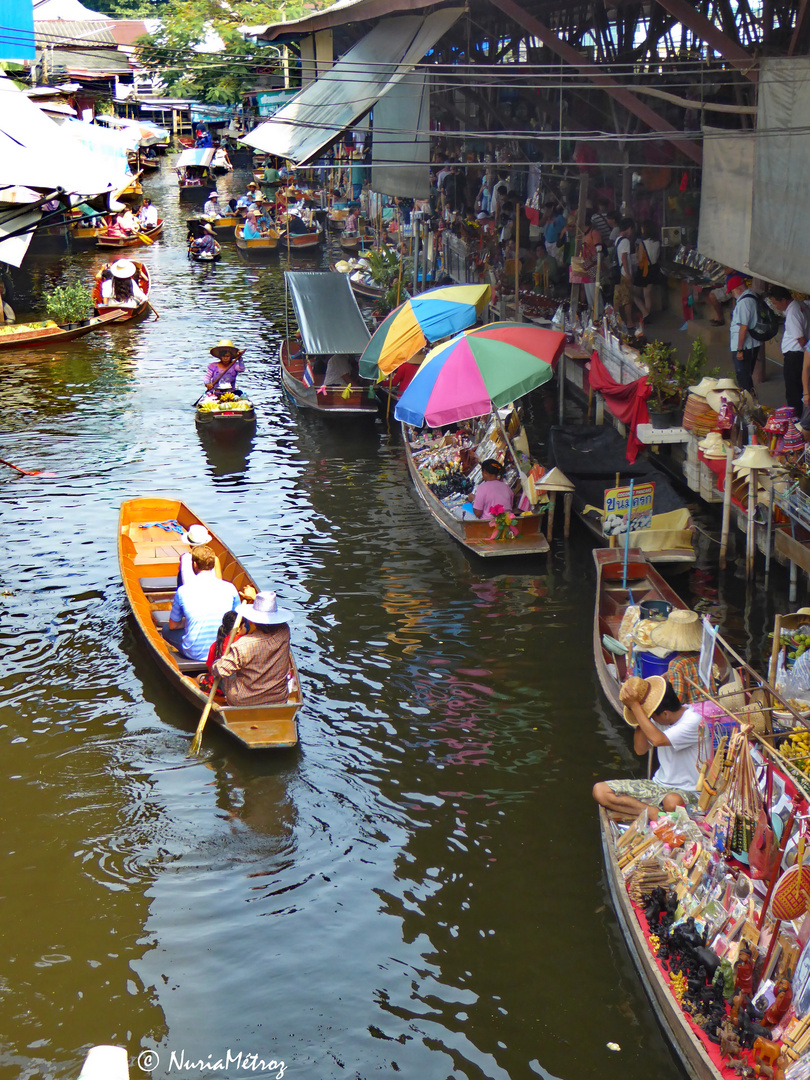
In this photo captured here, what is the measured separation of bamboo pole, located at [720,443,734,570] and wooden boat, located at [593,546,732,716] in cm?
118

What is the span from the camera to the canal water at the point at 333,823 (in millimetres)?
6590

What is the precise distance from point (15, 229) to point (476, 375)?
16.7 meters

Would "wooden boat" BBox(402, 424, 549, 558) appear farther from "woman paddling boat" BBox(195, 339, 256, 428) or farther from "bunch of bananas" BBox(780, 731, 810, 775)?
"woman paddling boat" BBox(195, 339, 256, 428)

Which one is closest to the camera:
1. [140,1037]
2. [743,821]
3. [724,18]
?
[743,821]

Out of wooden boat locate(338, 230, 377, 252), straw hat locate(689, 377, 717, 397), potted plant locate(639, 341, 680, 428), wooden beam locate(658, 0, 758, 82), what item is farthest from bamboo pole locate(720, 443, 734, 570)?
wooden boat locate(338, 230, 377, 252)

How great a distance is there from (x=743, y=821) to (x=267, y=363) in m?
18.9

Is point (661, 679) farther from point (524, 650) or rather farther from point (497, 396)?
point (497, 396)

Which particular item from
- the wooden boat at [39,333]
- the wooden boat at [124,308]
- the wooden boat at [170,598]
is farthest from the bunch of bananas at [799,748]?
the wooden boat at [124,308]

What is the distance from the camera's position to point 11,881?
7961 millimetres

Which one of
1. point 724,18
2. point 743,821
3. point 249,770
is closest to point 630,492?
point 249,770

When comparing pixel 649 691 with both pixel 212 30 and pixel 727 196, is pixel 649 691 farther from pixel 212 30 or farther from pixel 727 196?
pixel 212 30

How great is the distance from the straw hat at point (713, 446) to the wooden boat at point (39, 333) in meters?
16.6

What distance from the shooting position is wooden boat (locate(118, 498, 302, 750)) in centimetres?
913

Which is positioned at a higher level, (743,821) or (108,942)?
(743,821)
